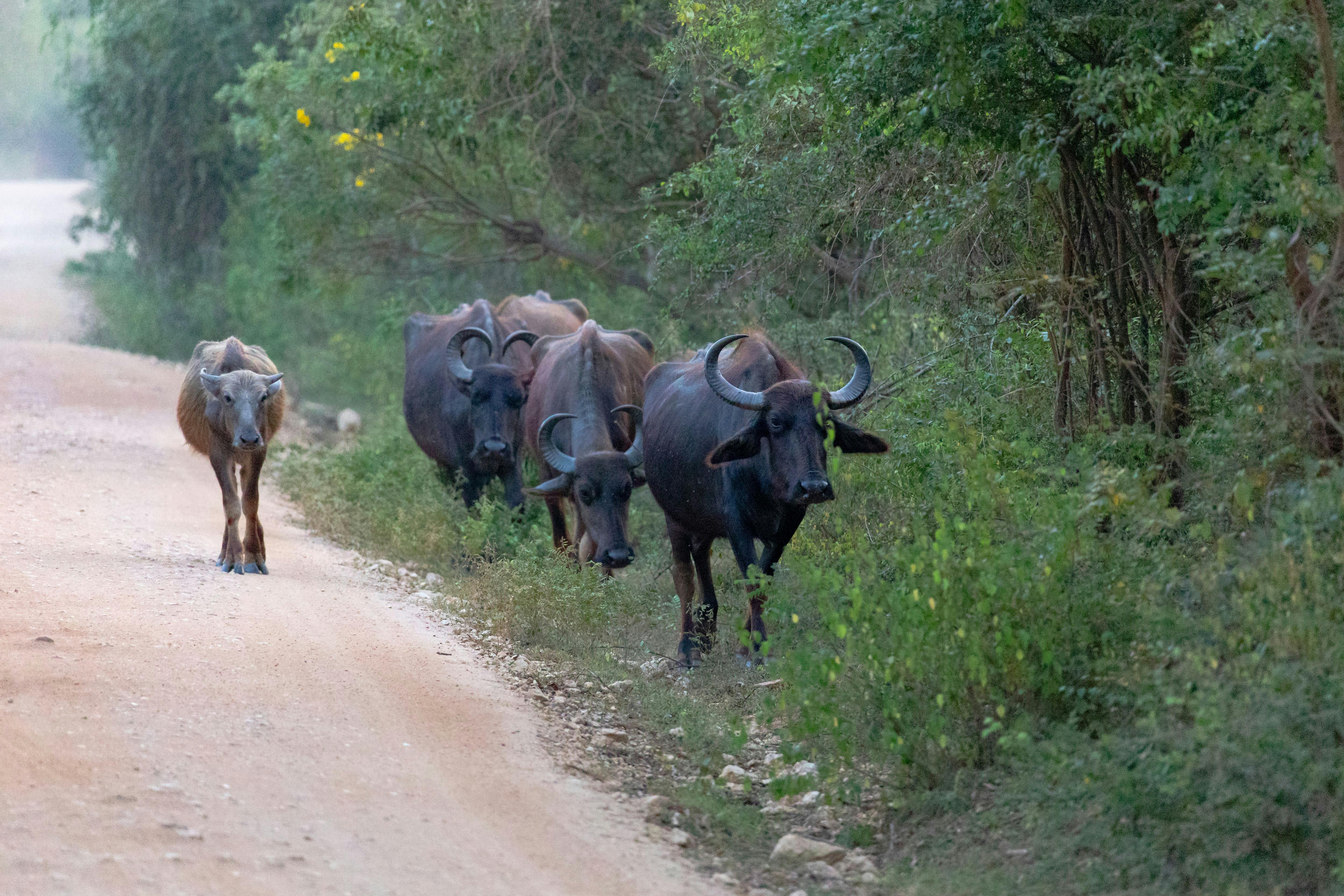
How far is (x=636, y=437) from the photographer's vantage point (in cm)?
Result: 1017

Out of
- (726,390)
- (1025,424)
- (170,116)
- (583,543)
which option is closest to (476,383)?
(583,543)

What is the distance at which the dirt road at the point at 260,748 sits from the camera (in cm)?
463

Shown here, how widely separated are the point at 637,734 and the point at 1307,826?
3407 mm

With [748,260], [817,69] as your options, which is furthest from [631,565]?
[817,69]

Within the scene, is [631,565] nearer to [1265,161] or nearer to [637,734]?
[637,734]

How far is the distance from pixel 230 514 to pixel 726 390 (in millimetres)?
3996

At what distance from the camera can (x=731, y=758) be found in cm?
670

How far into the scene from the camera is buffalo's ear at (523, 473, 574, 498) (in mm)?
9688

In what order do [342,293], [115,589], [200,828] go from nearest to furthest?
[200,828] → [115,589] → [342,293]

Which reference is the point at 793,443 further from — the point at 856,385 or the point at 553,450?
the point at 553,450

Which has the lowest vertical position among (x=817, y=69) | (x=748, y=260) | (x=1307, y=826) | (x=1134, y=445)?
(x=1307, y=826)

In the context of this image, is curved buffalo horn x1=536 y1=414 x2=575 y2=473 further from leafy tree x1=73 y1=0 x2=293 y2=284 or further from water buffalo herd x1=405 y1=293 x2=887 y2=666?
leafy tree x1=73 y1=0 x2=293 y2=284

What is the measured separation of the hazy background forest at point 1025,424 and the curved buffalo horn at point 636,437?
900 millimetres

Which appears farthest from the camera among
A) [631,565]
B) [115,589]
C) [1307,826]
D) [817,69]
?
[631,565]
